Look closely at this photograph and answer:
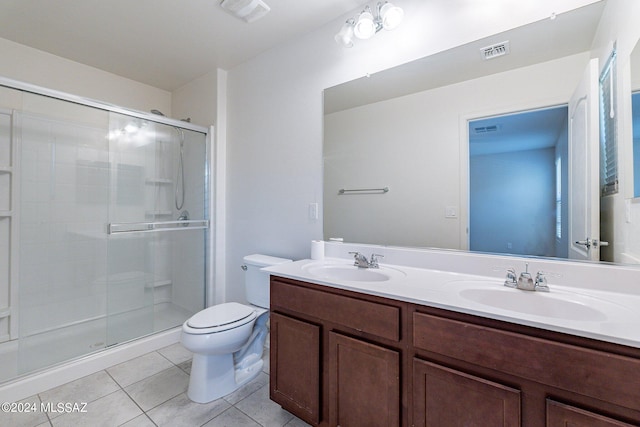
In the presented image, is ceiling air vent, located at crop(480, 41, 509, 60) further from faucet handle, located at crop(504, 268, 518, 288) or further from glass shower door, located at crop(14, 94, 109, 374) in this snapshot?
glass shower door, located at crop(14, 94, 109, 374)

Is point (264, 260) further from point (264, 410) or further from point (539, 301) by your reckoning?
point (539, 301)

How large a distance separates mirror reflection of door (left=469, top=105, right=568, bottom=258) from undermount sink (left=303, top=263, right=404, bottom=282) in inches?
17.6

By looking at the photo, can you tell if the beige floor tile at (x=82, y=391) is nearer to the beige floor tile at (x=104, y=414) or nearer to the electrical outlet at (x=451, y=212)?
the beige floor tile at (x=104, y=414)

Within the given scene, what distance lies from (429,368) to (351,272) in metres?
0.67

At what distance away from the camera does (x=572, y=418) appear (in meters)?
0.75

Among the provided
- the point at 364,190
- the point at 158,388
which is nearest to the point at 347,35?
the point at 364,190

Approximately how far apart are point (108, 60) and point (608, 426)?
140 inches

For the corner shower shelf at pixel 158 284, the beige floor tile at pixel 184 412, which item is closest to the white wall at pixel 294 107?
the corner shower shelf at pixel 158 284

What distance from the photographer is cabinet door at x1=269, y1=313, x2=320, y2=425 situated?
50.4 inches

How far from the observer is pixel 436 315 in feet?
3.19

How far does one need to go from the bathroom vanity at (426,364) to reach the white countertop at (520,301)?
11mm

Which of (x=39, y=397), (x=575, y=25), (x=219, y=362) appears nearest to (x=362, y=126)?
(x=575, y=25)

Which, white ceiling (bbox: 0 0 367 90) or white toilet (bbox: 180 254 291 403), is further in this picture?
white ceiling (bbox: 0 0 367 90)

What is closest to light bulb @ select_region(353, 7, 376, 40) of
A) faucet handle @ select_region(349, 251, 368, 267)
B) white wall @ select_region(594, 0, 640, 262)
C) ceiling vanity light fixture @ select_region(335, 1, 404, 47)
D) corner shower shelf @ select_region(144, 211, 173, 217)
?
ceiling vanity light fixture @ select_region(335, 1, 404, 47)
